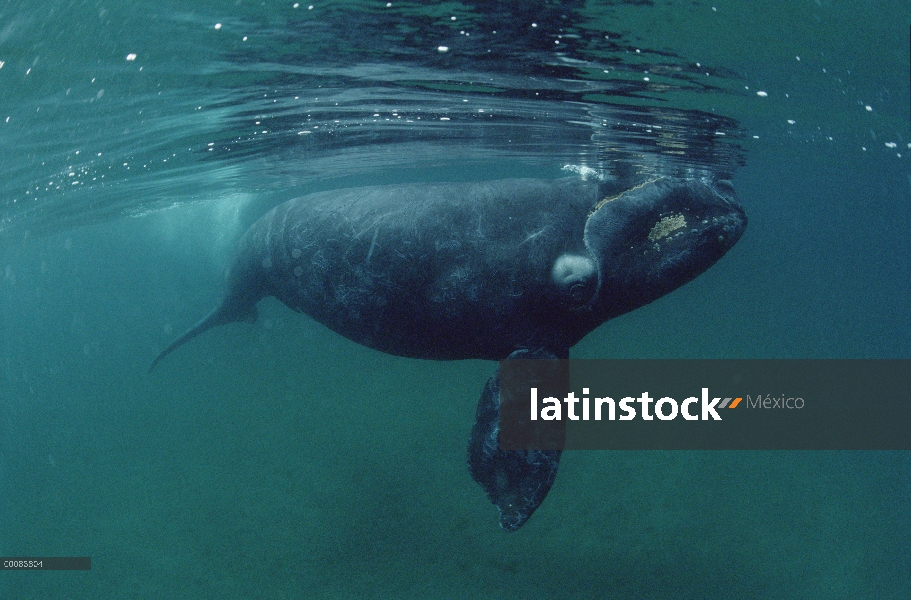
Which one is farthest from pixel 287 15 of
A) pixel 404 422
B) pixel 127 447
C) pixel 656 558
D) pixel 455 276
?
pixel 127 447

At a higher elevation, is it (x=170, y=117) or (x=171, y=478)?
(x=170, y=117)

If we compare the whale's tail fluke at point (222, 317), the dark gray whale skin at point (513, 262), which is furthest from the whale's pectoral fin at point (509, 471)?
the whale's tail fluke at point (222, 317)

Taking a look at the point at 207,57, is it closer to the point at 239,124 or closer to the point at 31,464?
the point at 239,124

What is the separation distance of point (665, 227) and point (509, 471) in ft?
12.1

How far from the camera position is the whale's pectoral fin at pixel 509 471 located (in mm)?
6441

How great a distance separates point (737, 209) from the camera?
734 cm

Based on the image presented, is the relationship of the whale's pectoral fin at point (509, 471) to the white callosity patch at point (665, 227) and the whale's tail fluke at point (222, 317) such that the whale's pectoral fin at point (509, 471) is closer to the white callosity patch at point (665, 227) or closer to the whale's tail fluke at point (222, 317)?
the white callosity patch at point (665, 227)

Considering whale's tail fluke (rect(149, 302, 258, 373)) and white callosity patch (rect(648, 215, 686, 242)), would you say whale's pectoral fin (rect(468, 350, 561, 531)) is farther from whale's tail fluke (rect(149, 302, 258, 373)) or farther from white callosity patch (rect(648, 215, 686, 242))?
whale's tail fluke (rect(149, 302, 258, 373))

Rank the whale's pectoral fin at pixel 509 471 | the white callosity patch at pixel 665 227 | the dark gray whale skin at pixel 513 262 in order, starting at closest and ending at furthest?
1. the whale's pectoral fin at pixel 509 471
2. the dark gray whale skin at pixel 513 262
3. the white callosity patch at pixel 665 227

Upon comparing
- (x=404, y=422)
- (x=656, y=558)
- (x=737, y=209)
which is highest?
(x=737, y=209)

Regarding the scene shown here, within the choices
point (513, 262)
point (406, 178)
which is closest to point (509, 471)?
point (513, 262)

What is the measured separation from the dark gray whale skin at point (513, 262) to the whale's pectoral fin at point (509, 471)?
2 cm

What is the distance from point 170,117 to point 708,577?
16.7 meters

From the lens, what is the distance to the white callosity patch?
22.5ft
